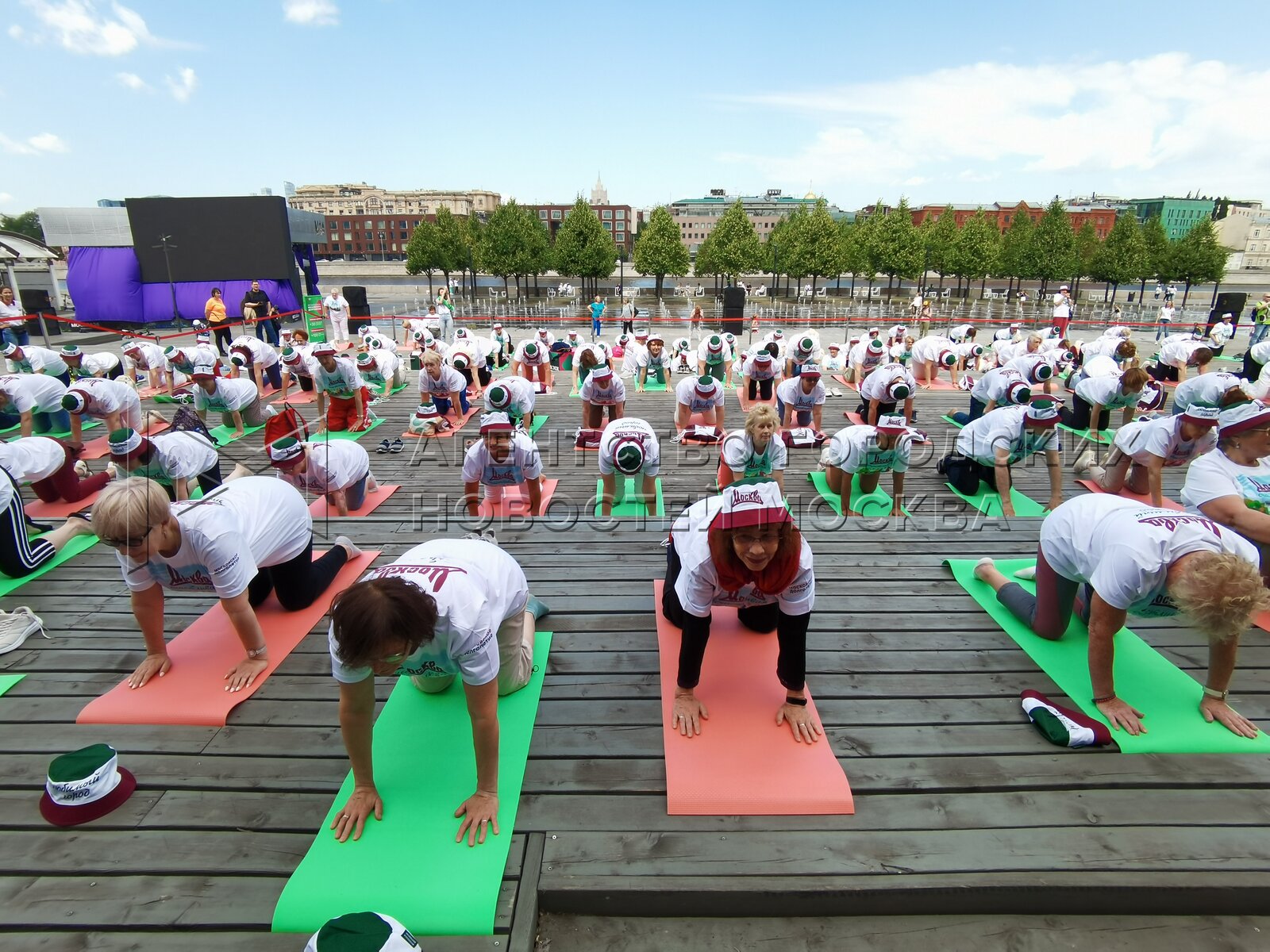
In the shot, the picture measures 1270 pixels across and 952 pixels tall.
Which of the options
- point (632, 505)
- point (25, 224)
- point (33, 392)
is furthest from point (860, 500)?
point (25, 224)

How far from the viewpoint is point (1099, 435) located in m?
9.15

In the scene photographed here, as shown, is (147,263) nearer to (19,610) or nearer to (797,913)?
(19,610)

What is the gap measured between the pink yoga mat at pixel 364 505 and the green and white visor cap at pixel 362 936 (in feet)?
16.1

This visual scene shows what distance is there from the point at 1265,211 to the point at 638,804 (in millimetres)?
153289

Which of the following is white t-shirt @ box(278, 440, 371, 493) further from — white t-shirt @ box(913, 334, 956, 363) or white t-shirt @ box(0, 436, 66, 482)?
white t-shirt @ box(913, 334, 956, 363)

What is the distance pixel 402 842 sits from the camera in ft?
8.04

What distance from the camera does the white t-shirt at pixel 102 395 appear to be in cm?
803

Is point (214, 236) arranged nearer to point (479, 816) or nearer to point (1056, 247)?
point (479, 816)

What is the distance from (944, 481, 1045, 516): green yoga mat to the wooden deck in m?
3.20

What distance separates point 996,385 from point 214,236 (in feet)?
87.9

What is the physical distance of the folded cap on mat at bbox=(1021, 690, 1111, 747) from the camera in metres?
2.91

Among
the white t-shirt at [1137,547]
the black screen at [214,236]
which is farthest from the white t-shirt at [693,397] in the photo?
the black screen at [214,236]

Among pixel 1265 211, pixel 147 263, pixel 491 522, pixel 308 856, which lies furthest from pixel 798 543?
pixel 1265 211

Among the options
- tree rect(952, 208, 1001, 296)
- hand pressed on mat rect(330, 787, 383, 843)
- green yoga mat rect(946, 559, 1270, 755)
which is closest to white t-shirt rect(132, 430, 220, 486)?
hand pressed on mat rect(330, 787, 383, 843)
